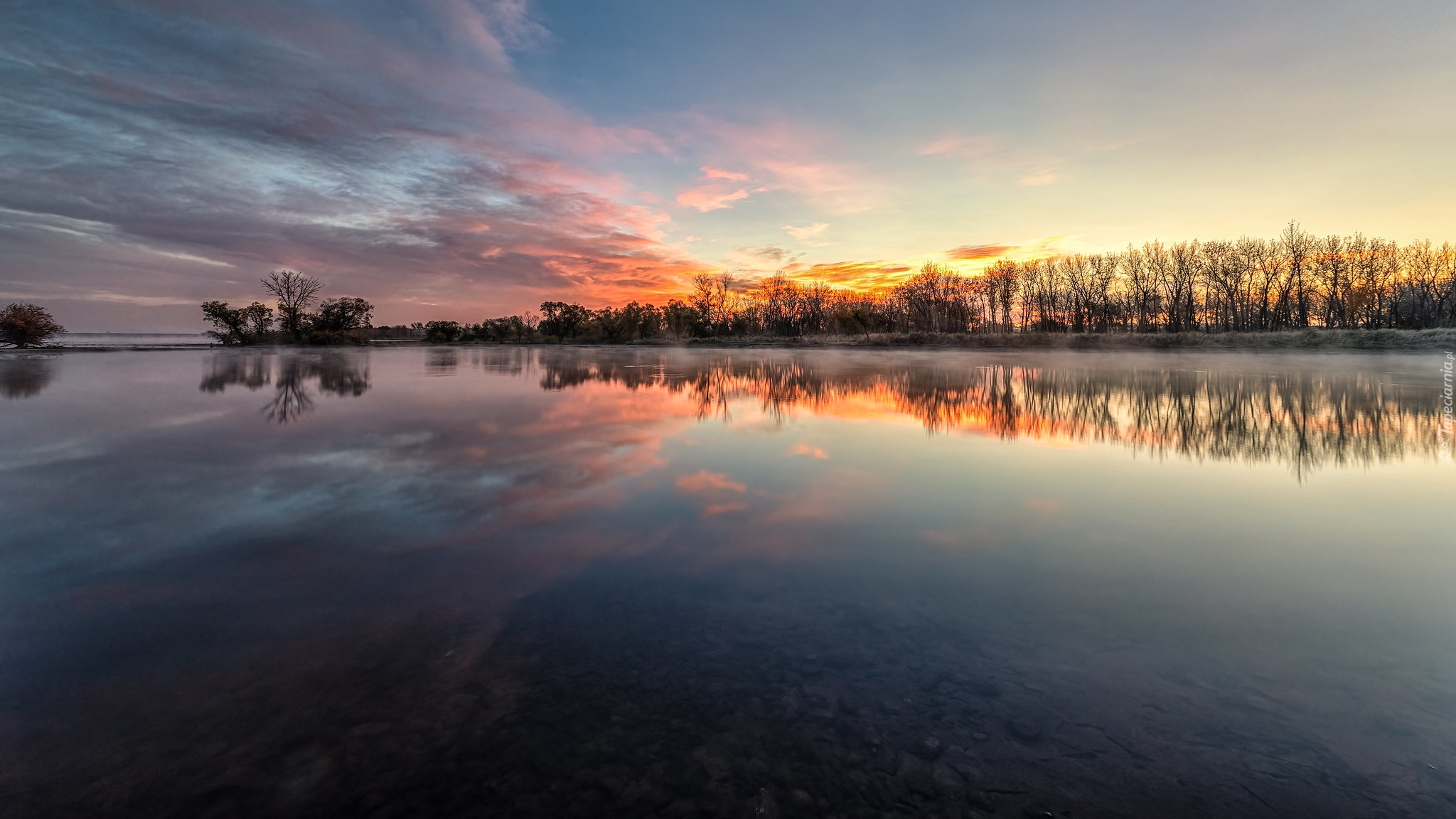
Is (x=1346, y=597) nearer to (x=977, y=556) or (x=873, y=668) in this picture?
(x=977, y=556)

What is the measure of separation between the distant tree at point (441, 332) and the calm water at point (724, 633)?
7945 cm

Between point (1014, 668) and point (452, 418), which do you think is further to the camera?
point (452, 418)

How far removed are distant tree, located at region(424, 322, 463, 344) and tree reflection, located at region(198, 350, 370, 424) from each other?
4894 cm

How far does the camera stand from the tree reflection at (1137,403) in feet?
28.5

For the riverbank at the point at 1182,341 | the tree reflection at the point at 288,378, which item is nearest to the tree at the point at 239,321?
the tree reflection at the point at 288,378

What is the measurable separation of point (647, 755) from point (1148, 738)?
204 centimetres

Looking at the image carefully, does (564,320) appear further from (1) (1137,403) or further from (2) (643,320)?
(1) (1137,403)

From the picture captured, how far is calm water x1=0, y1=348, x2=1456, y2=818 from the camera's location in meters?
2.06

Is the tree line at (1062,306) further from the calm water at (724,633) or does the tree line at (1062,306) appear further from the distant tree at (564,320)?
the calm water at (724,633)

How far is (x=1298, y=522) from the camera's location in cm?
508

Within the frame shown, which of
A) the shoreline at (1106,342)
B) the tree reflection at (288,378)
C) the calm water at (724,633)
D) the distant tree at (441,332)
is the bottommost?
the calm water at (724,633)

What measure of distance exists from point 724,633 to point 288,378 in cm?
2297

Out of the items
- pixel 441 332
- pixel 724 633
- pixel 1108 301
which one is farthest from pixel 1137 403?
pixel 441 332

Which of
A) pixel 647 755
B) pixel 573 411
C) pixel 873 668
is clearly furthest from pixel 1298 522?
pixel 573 411
